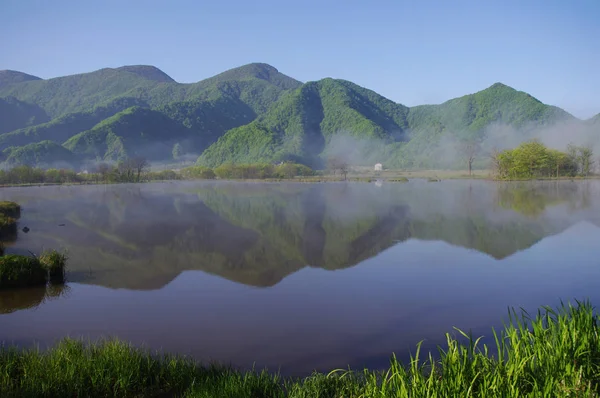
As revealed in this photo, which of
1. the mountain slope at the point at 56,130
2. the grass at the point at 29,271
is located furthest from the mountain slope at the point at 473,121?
the grass at the point at 29,271

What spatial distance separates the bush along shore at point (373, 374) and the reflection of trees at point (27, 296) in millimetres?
3670

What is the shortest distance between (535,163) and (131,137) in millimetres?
126588

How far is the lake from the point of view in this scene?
24.2 ft

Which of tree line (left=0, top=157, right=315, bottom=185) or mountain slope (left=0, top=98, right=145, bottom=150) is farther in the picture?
mountain slope (left=0, top=98, right=145, bottom=150)

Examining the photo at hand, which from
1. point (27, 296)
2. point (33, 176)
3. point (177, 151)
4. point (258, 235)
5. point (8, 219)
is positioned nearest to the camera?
point (27, 296)

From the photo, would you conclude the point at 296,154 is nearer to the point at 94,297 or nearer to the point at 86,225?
the point at 86,225

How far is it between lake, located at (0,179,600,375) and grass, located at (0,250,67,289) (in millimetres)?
460

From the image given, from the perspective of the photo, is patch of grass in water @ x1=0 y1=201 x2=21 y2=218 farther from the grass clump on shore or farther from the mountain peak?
the mountain peak

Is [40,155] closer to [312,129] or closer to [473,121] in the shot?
[312,129]

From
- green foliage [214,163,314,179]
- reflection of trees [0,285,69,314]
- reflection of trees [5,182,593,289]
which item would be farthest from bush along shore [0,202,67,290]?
green foliage [214,163,314,179]

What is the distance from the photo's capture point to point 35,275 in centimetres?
1060

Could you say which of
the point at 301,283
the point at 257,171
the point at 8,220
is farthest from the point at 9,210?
the point at 257,171

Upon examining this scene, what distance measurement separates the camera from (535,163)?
6078 centimetres

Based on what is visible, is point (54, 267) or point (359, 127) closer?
point (54, 267)
